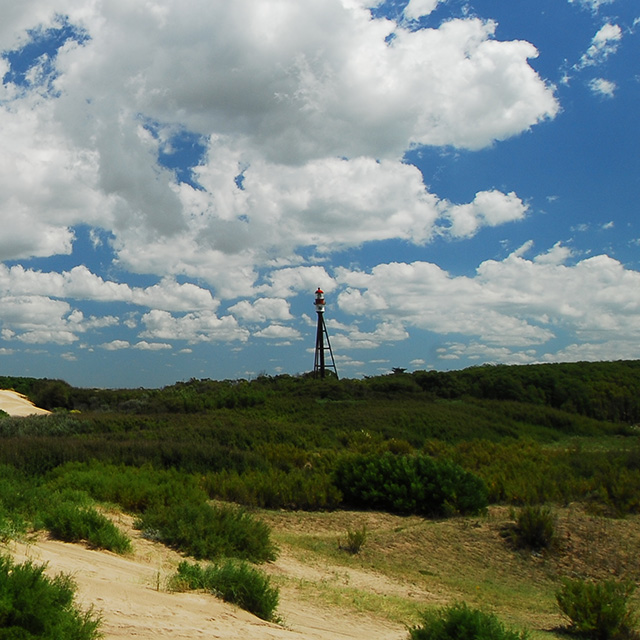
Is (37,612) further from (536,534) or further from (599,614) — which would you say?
(536,534)

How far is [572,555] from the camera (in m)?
10.4

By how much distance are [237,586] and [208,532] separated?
2.67 m

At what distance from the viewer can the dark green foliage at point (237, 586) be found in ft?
19.2

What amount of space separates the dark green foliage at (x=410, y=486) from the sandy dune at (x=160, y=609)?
19.9 feet

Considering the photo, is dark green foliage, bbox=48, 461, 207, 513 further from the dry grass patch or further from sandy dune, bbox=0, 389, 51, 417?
sandy dune, bbox=0, 389, 51, 417

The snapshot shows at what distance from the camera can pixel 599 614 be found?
663 cm

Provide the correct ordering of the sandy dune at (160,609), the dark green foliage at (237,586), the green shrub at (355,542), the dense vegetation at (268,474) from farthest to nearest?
the green shrub at (355,542) < the dense vegetation at (268,474) < the dark green foliage at (237,586) < the sandy dune at (160,609)

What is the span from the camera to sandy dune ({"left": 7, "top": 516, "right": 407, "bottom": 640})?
15.3 feet

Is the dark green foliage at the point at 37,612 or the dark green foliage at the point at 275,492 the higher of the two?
the dark green foliage at the point at 37,612

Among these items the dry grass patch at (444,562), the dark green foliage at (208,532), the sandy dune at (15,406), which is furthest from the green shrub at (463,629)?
the sandy dune at (15,406)

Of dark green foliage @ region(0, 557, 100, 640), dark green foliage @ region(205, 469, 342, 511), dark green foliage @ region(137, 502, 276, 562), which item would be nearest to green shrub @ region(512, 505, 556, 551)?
dark green foliage @ region(205, 469, 342, 511)

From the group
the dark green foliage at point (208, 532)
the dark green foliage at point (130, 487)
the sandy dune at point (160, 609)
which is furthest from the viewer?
the dark green foliage at point (130, 487)

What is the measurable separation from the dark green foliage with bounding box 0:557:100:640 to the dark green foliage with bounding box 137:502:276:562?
400 centimetres

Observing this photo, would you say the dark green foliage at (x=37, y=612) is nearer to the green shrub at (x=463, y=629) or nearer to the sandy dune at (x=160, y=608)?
the sandy dune at (x=160, y=608)
